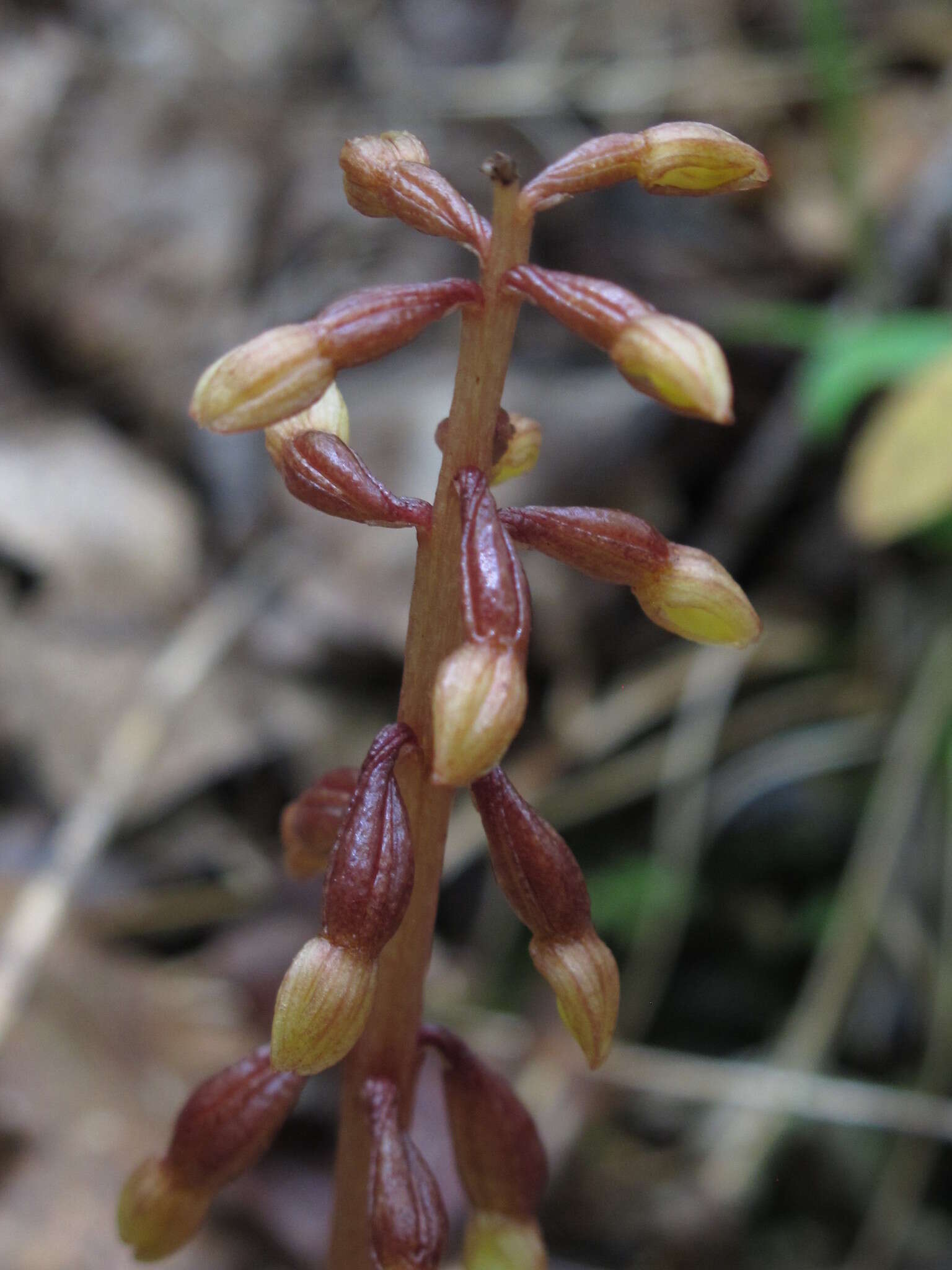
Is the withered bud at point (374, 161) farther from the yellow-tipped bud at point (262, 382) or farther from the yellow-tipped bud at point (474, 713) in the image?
the yellow-tipped bud at point (474, 713)

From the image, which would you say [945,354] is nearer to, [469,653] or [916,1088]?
[916,1088]

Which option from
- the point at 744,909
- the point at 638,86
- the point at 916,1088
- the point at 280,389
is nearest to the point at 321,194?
the point at 638,86

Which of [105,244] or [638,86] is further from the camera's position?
[638,86]

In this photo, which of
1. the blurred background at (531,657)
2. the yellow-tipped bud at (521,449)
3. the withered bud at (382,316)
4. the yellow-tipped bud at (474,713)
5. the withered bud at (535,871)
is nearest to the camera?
the yellow-tipped bud at (474,713)

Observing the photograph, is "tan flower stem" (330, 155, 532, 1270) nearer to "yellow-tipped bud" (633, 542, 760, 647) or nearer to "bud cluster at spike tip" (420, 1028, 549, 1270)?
"bud cluster at spike tip" (420, 1028, 549, 1270)

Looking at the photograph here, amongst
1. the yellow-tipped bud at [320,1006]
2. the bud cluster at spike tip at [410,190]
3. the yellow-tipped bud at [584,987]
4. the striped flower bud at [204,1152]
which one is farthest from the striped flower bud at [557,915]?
the bud cluster at spike tip at [410,190]

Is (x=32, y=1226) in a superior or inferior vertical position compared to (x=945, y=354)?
inferior

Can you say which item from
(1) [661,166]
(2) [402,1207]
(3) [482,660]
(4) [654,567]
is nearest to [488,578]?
(3) [482,660]
